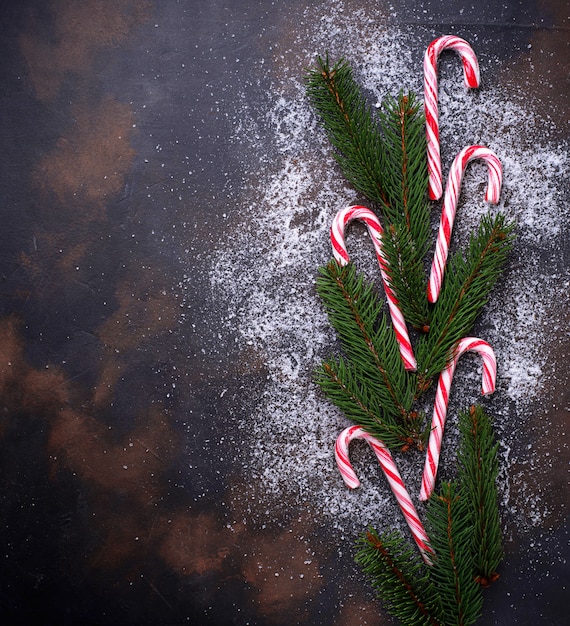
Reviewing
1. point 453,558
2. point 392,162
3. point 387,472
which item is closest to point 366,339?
point 387,472

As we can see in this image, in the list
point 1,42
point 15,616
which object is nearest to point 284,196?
point 1,42

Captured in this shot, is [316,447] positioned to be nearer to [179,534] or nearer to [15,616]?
[179,534]

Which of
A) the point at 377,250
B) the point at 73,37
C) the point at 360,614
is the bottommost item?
the point at 360,614

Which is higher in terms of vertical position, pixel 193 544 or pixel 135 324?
pixel 135 324

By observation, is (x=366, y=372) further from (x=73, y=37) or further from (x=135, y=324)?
(x=73, y=37)

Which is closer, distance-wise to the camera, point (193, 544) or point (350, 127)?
point (350, 127)

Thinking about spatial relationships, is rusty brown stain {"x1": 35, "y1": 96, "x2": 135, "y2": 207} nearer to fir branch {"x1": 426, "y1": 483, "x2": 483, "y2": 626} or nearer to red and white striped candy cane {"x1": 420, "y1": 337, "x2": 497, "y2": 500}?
red and white striped candy cane {"x1": 420, "y1": 337, "x2": 497, "y2": 500}

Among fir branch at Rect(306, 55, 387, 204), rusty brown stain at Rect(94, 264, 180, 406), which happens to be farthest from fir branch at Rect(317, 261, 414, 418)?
rusty brown stain at Rect(94, 264, 180, 406)

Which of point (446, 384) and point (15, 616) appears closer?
point (446, 384)
